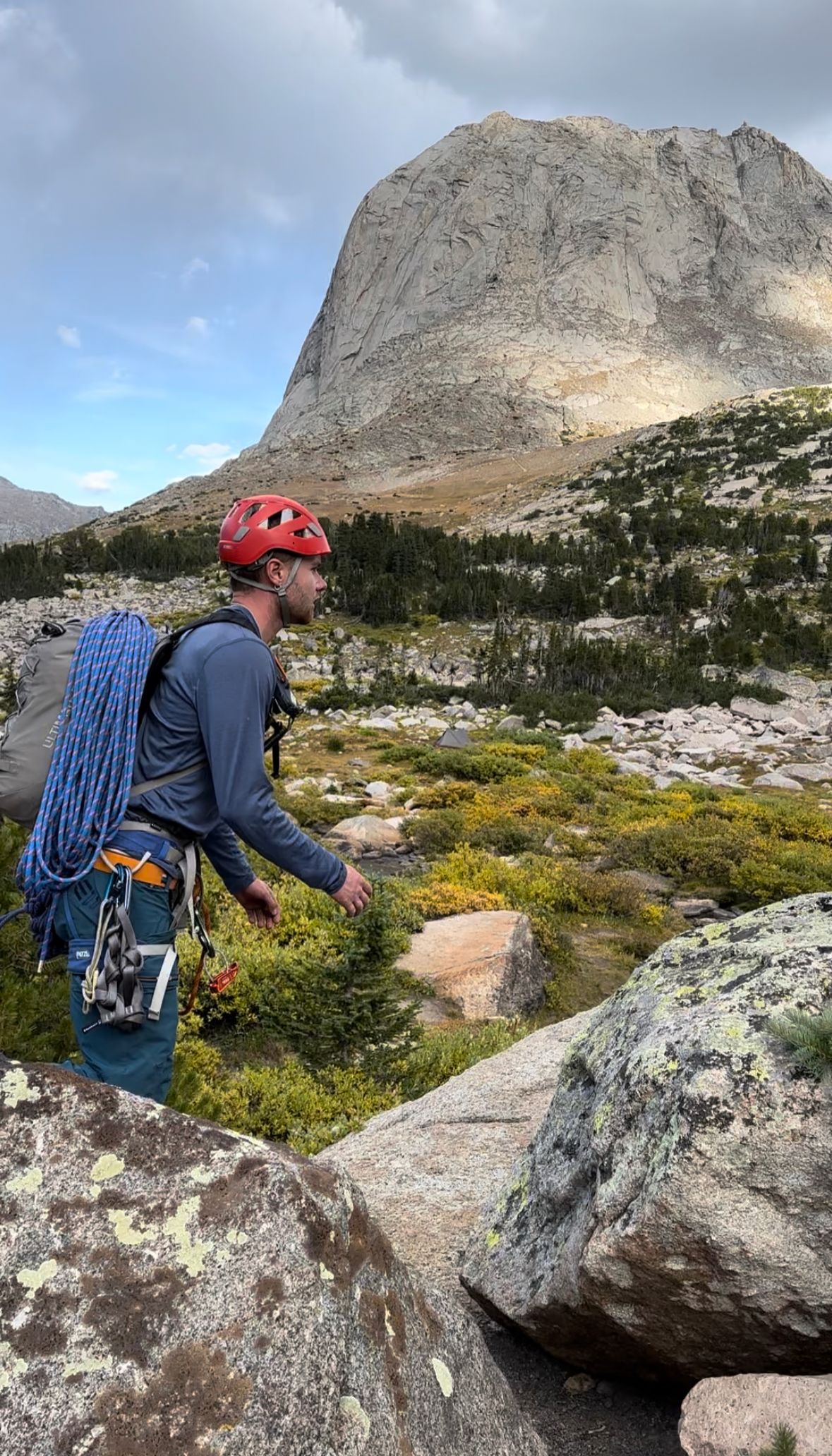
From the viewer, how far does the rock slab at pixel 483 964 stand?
802 centimetres

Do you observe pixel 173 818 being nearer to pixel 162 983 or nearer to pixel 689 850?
pixel 162 983

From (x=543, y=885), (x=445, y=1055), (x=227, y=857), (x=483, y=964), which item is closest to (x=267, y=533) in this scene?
(x=227, y=857)

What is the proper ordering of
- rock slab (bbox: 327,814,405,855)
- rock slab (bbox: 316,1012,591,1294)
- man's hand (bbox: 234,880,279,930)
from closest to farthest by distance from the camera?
man's hand (bbox: 234,880,279,930) → rock slab (bbox: 316,1012,591,1294) → rock slab (bbox: 327,814,405,855)

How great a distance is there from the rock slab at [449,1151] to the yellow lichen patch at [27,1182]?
60.5 inches

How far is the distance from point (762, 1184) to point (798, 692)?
2814 centimetres

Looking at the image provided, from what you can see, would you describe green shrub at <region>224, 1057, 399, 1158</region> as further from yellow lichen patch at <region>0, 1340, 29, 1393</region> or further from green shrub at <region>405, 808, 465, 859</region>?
green shrub at <region>405, 808, 465, 859</region>

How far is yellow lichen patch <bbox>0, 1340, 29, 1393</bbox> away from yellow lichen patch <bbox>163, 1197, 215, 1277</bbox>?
282mm

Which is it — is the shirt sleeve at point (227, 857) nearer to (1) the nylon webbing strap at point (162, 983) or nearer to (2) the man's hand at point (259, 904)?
(2) the man's hand at point (259, 904)

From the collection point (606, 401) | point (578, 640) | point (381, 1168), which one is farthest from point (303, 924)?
point (606, 401)

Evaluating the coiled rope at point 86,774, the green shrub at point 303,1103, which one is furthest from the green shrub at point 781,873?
the coiled rope at point 86,774

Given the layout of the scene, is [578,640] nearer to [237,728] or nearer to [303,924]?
[303,924]

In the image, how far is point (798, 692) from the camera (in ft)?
90.7

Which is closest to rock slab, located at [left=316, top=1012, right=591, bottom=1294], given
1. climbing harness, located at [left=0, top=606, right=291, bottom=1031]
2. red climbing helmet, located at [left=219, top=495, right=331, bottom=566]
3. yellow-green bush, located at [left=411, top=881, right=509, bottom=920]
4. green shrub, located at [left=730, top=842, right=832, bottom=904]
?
climbing harness, located at [left=0, top=606, right=291, bottom=1031]

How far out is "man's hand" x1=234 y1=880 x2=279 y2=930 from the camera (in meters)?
3.28
